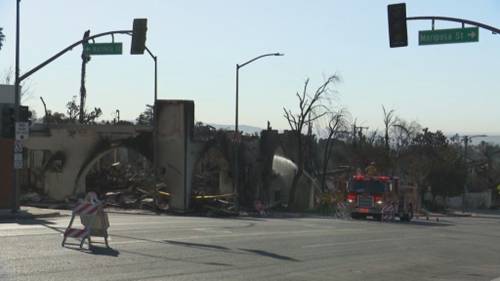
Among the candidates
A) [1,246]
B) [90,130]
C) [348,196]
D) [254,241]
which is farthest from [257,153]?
[1,246]

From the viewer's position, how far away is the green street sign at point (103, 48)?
2712cm

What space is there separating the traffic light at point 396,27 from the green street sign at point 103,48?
10676 millimetres

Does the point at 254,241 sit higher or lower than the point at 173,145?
lower

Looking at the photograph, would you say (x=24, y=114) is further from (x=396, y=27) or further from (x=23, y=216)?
(x=396, y=27)

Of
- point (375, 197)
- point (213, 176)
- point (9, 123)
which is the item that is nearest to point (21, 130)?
point (9, 123)

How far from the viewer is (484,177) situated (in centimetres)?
10681

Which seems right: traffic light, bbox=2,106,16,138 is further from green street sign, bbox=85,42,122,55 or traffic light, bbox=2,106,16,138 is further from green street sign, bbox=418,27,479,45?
green street sign, bbox=418,27,479,45

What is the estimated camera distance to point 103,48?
90.2ft

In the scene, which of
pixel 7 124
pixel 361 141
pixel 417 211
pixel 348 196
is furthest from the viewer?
pixel 361 141

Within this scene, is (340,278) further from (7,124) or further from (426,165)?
(426,165)

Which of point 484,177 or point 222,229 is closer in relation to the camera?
point 222,229

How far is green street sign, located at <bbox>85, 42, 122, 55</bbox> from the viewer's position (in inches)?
1068

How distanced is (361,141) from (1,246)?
249ft

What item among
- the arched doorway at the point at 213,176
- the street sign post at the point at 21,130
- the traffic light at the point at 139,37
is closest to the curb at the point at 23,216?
the street sign post at the point at 21,130
